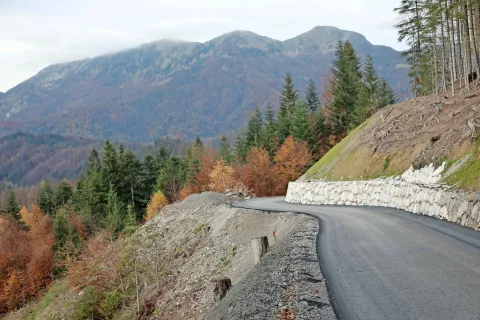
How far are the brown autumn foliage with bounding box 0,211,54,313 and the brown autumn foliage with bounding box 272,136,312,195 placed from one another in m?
34.7

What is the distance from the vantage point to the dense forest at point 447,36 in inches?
1275

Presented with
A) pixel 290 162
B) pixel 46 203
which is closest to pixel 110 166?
pixel 46 203

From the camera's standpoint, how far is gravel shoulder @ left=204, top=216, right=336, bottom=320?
7.33 meters

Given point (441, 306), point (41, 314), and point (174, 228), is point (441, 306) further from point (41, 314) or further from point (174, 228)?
point (41, 314)

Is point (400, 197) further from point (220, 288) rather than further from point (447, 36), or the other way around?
point (447, 36)

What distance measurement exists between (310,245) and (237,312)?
16.6 feet

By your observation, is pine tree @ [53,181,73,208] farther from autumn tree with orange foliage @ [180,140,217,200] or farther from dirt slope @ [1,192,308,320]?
dirt slope @ [1,192,308,320]

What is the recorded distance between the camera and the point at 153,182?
85062 millimetres

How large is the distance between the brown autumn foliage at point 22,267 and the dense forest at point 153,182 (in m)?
0.13

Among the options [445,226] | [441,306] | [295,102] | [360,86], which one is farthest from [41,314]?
[295,102]

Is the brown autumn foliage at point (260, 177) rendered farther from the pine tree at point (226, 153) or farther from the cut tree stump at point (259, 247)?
the cut tree stump at point (259, 247)

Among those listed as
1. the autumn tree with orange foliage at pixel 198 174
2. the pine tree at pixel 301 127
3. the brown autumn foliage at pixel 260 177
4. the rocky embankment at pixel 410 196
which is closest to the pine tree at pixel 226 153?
the autumn tree with orange foliage at pixel 198 174

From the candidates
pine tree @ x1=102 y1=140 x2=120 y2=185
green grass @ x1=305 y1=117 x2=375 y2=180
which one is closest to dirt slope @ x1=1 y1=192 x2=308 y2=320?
green grass @ x1=305 y1=117 x2=375 y2=180

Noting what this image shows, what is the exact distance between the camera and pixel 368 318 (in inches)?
260
